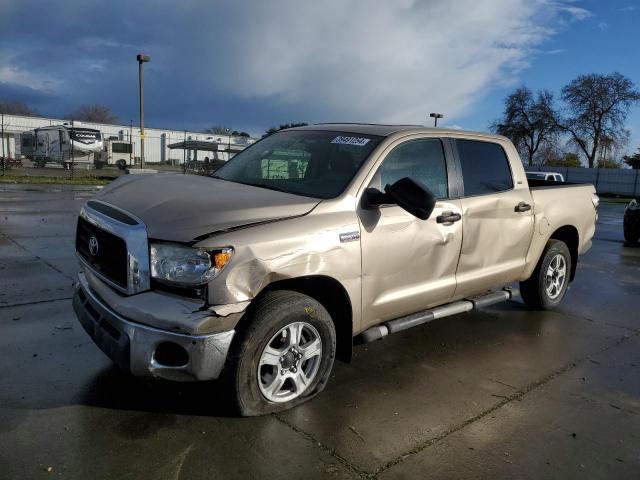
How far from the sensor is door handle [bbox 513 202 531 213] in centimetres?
498

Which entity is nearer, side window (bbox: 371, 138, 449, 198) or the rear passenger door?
side window (bbox: 371, 138, 449, 198)

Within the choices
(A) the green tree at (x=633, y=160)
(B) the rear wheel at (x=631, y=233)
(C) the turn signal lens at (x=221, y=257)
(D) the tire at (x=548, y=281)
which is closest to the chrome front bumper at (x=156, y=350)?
(C) the turn signal lens at (x=221, y=257)

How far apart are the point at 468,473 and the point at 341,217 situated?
1661mm

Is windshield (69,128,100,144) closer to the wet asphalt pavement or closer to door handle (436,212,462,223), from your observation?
the wet asphalt pavement

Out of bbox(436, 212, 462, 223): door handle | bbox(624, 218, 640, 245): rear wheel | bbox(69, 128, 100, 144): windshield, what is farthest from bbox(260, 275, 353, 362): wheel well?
bbox(69, 128, 100, 144): windshield

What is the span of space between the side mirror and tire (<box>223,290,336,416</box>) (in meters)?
0.86

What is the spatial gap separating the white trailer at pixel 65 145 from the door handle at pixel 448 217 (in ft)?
114

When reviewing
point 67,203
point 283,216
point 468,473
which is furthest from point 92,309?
point 67,203

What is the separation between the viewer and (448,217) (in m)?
4.17

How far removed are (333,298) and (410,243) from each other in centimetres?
71

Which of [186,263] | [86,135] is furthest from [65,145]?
[186,263]

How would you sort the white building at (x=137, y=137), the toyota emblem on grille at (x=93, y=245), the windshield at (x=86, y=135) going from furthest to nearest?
the white building at (x=137, y=137) < the windshield at (x=86, y=135) < the toyota emblem on grille at (x=93, y=245)

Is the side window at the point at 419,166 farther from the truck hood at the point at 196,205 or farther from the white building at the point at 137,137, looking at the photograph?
the white building at the point at 137,137

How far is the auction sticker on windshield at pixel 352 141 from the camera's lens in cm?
403
